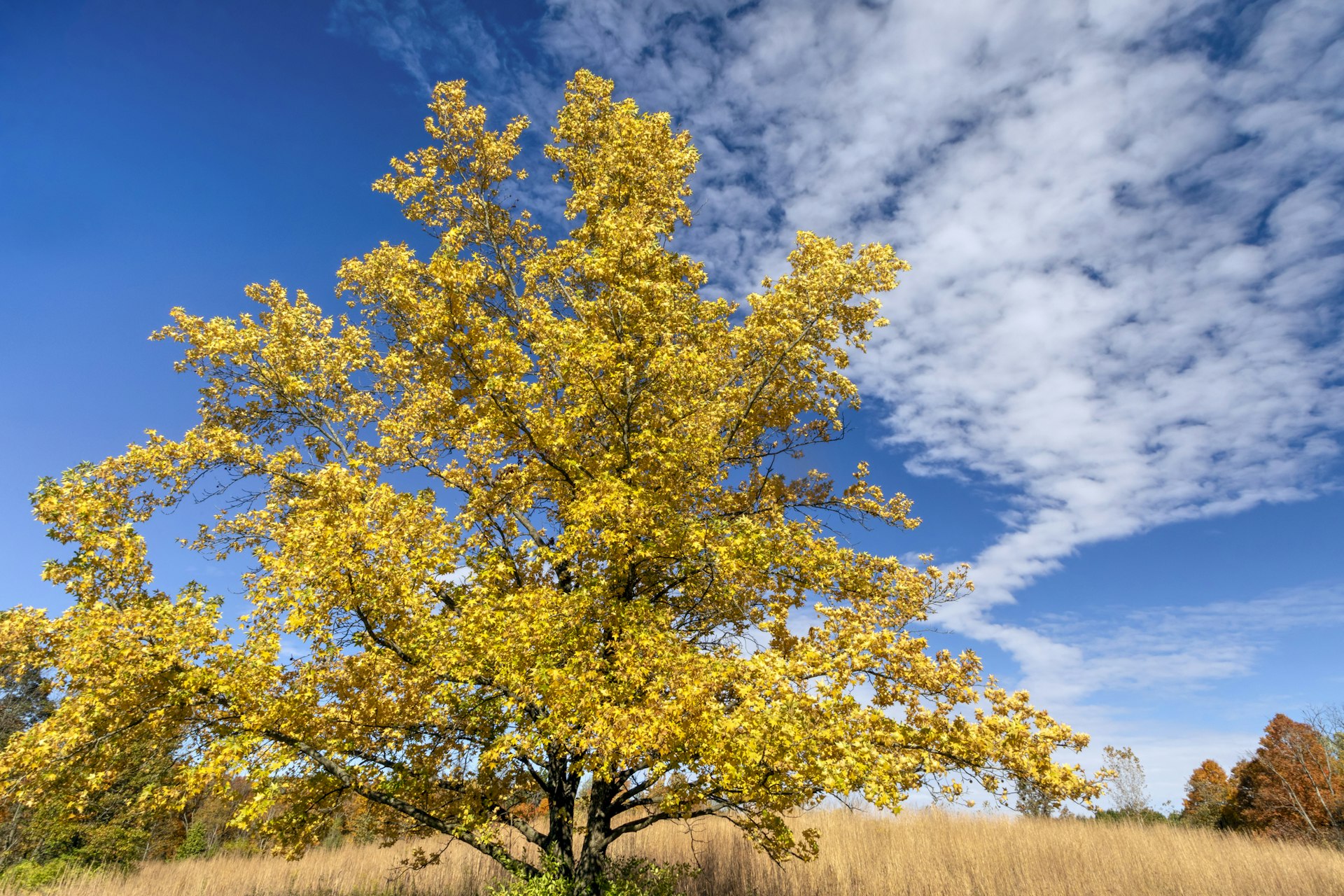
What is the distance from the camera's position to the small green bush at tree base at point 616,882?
9.02 m

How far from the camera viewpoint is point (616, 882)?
9992 mm

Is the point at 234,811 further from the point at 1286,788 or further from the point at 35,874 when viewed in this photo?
the point at 1286,788

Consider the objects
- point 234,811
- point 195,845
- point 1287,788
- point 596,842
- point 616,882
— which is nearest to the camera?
point 616,882

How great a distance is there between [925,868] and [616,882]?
7.56m

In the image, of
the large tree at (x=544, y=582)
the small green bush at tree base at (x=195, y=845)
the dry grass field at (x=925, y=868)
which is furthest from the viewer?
the small green bush at tree base at (x=195, y=845)

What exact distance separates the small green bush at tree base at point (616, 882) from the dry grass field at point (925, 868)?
1.16 m

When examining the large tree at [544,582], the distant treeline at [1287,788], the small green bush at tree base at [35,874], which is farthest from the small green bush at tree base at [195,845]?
the distant treeline at [1287,788]

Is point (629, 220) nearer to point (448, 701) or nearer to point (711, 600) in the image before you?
point (711, 600)

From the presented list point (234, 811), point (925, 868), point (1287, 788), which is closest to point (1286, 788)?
point (1287, 788)

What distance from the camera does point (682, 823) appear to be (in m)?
19.0

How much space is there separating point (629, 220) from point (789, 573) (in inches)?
278

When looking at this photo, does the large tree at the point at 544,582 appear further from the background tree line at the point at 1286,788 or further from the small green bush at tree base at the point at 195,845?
the background tree line at the point at 1286,788

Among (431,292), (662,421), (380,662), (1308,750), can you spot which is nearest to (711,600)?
(662,421)

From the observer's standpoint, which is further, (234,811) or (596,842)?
(234,811)
